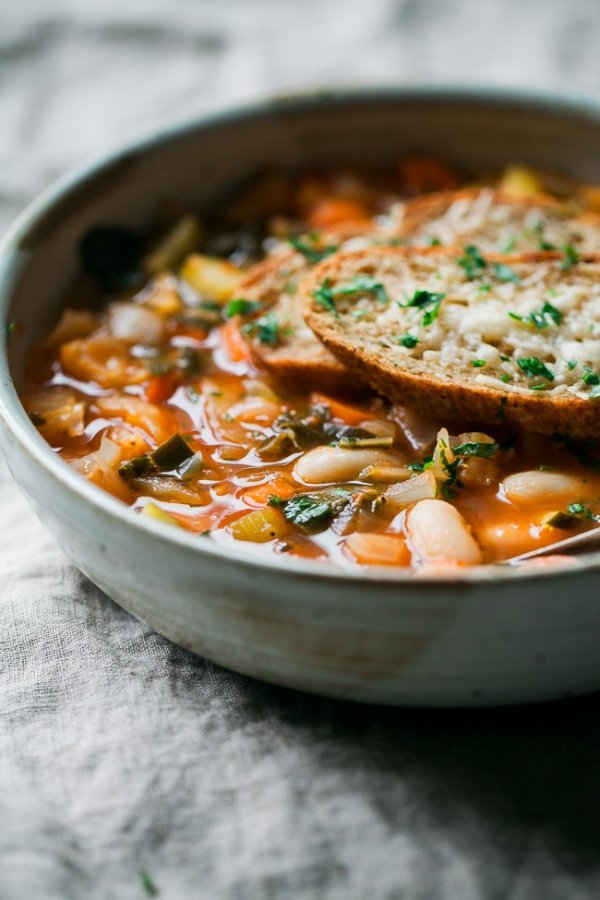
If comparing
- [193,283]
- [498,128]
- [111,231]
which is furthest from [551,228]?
[111,231]

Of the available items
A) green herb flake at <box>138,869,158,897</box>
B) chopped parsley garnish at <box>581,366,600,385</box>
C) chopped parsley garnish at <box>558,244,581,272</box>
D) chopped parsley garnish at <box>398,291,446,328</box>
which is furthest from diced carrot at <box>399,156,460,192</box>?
green herb flake at <box>138,869,158,897</box>

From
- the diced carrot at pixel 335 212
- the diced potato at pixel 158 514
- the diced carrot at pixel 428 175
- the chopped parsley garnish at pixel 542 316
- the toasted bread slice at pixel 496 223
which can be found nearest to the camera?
the diced potato at pixel 158 514

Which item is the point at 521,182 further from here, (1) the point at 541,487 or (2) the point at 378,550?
(2) the point at 378,550

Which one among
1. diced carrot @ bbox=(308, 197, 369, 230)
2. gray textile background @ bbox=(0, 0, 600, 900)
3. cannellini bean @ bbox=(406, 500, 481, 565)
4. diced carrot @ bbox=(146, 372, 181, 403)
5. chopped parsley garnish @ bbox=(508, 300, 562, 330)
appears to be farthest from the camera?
diced carrot @ bbox=(308, 197, 369, 230)

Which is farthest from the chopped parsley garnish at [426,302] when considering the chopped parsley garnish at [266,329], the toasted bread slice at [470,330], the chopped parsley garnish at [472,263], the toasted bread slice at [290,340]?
the chopped parsley garnish at [266,329]

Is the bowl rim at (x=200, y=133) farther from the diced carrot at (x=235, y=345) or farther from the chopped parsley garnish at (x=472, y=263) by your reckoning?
the chopped parsley garnish at (x=472, y=263)

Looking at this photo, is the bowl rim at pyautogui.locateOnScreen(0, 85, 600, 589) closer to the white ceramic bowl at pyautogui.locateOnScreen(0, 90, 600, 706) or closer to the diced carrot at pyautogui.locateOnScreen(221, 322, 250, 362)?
the white ceramic bowl at pyautogui.locateOnScreen(0, 90, 600, 706)
